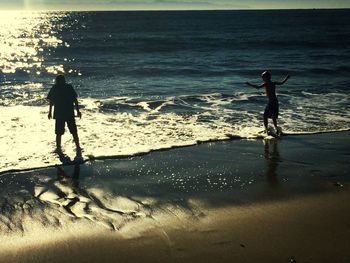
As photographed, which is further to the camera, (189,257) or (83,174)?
(83,174)

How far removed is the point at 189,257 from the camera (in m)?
4.98

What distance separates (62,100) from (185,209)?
475 cm

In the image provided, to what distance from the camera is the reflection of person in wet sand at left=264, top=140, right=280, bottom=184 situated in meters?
7.86

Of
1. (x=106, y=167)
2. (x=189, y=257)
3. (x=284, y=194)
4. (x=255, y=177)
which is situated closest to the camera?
(x=189, y=257)

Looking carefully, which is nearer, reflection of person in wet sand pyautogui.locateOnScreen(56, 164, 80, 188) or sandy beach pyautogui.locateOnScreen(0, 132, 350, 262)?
sandy beach pyautogui.locateOnScreen(0, 132, 350, 262)

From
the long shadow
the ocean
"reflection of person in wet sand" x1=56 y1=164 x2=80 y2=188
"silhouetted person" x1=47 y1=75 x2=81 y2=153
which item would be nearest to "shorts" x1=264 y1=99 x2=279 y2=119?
the ocean

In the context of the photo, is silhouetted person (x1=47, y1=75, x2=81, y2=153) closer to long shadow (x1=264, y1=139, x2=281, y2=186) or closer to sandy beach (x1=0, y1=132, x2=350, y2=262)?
sandy beach (x1=0, y1=132, x2=350, y2=262)

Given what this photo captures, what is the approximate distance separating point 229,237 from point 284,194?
190 cm

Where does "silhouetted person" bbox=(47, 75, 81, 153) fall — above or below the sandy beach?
above

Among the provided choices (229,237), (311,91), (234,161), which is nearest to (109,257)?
(229,237)

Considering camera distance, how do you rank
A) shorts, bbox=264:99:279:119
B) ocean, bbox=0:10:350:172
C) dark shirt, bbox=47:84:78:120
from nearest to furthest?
dark shirt, bbox=47:84:78:120
ocean, bbox=0:10:350:172
shorts, bbox=264:99:279:119

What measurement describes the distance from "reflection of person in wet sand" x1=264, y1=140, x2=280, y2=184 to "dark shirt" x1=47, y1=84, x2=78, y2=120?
14.8ft

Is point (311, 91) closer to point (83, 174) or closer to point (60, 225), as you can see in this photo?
point (83, 174)

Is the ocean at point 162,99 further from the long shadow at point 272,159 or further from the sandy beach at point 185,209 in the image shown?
the sandy beach at point 185,209
